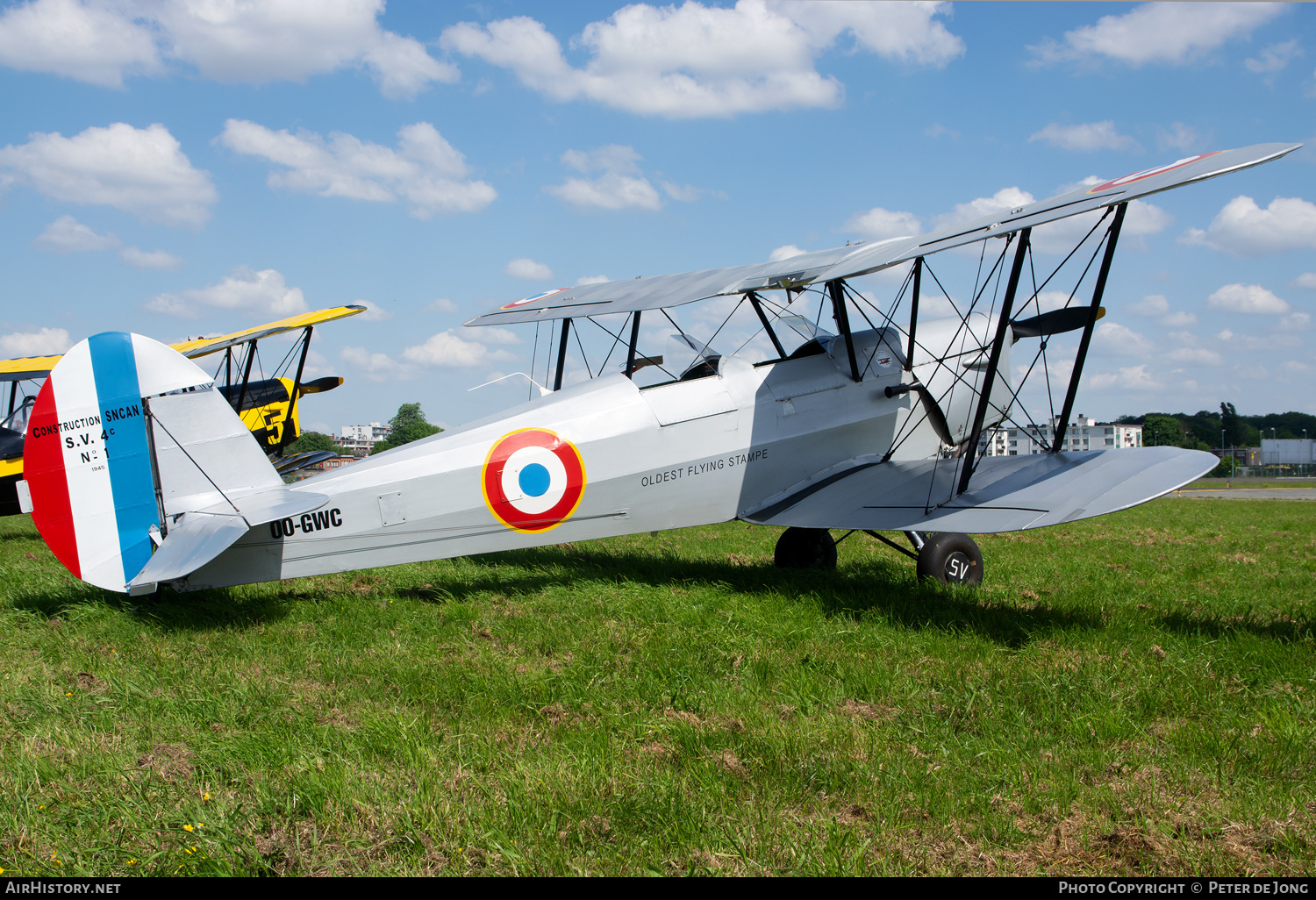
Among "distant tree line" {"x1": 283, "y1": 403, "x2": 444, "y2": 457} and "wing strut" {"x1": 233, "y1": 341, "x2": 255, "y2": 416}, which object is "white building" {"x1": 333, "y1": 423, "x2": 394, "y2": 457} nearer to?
"distant tree line" {"x1": 283, "y1": 403, "x2": 444, "y2": 457}

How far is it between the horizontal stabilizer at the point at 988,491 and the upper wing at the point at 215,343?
323 inches

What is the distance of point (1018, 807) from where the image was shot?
2.75 meters

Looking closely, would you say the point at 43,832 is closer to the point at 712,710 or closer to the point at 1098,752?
the point at 712,710

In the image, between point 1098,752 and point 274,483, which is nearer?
point 1098,752

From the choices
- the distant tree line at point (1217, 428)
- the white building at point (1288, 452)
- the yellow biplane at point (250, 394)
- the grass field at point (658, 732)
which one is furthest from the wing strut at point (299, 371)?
the white building at point (1288, 452)

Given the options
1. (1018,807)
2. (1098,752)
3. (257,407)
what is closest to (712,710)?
(1018,807)

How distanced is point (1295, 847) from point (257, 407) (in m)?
15.7

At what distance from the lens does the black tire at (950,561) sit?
6.69m

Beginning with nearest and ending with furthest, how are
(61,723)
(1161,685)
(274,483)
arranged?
(61,723), (1161,685), (274,483)

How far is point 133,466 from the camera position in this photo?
527 centimetres

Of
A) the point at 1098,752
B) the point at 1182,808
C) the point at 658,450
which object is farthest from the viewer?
the point at 658,450

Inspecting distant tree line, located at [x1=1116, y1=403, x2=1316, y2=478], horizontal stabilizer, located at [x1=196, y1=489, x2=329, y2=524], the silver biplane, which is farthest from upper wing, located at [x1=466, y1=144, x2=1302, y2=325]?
distant tree line, located at [x1=1116, y1=403, x2=1316, y2=478]

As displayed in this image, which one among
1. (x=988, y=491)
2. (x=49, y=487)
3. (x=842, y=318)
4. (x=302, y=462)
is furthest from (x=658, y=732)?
(x=302, y=462)

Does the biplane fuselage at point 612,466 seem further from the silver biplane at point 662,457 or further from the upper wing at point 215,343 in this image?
the upper wing at point 215,343
